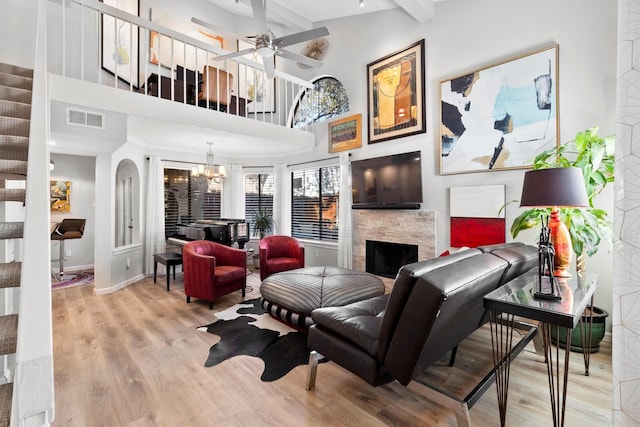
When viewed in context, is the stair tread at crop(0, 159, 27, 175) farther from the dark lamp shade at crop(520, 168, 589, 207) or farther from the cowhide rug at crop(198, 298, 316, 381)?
the dark lamp shade at crop(520, 168, 589, 207)

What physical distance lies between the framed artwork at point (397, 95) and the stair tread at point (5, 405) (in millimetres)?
4671

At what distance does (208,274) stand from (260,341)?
1370 millimetres

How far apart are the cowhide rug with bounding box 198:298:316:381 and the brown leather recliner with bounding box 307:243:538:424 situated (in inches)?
18.2

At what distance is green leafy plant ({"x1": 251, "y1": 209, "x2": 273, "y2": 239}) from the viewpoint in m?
6.58

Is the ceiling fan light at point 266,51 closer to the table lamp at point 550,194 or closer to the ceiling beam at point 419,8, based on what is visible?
the ceiling beam at point 419,8

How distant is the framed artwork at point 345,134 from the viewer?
5.36 m

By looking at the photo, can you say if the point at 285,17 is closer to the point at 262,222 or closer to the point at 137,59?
the point at 137,59

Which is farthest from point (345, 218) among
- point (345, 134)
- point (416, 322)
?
point (416, 322)

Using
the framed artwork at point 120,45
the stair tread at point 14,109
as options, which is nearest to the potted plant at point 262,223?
the framed artwork at point 120,45

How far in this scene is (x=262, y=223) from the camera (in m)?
6.57

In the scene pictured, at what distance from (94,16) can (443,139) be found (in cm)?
551

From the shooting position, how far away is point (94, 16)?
463cm

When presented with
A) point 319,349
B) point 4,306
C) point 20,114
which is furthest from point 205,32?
point 319,349

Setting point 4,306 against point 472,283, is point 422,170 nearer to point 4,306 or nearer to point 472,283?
point 472,283
